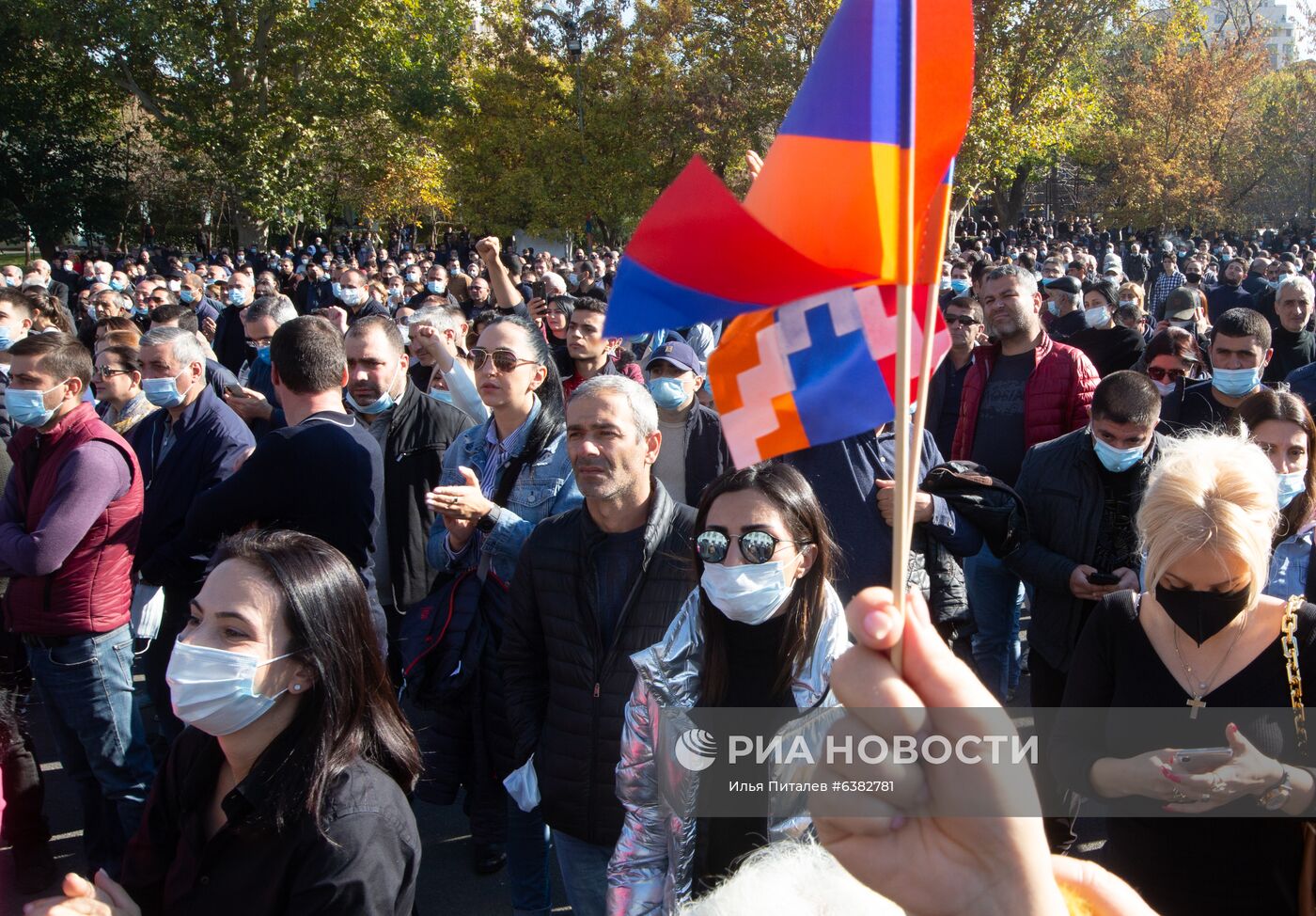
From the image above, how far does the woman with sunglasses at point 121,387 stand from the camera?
4.92 m

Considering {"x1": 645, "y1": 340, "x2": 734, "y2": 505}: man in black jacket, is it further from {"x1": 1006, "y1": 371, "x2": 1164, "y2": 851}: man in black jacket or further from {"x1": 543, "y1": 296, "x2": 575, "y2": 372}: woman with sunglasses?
{"x1": 543, "y1": 296, "x2": 575, "y2": 372}: woman with sunglasses

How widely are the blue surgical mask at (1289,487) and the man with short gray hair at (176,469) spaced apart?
3.58 metres

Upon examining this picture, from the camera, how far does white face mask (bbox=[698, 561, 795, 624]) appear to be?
8.11ft

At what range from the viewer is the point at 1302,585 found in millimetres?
3252

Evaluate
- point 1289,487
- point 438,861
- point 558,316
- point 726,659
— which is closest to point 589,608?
point 726,659

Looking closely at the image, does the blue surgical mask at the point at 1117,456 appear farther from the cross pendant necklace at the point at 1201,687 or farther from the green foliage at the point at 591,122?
the green foliage at the point at 591,122

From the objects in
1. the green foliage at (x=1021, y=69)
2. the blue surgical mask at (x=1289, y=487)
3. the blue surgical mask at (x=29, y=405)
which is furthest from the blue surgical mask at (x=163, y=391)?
the green foliage at (x=1021, y=69)

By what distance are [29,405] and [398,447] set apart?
4.34 feet

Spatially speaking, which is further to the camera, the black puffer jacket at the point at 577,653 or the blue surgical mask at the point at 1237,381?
the blue surgical mask at the point at 1237,381

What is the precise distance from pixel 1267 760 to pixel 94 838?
155 inches

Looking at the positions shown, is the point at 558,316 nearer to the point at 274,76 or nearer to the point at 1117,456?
the point at 1117,456

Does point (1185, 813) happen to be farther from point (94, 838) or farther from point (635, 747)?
point (94, 838)

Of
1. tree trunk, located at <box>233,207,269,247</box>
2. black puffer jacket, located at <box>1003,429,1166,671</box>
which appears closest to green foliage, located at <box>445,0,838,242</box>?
tree trunk, located at <box>233,207,269,247</box>

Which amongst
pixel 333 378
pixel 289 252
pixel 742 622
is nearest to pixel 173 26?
pixel 289 252
